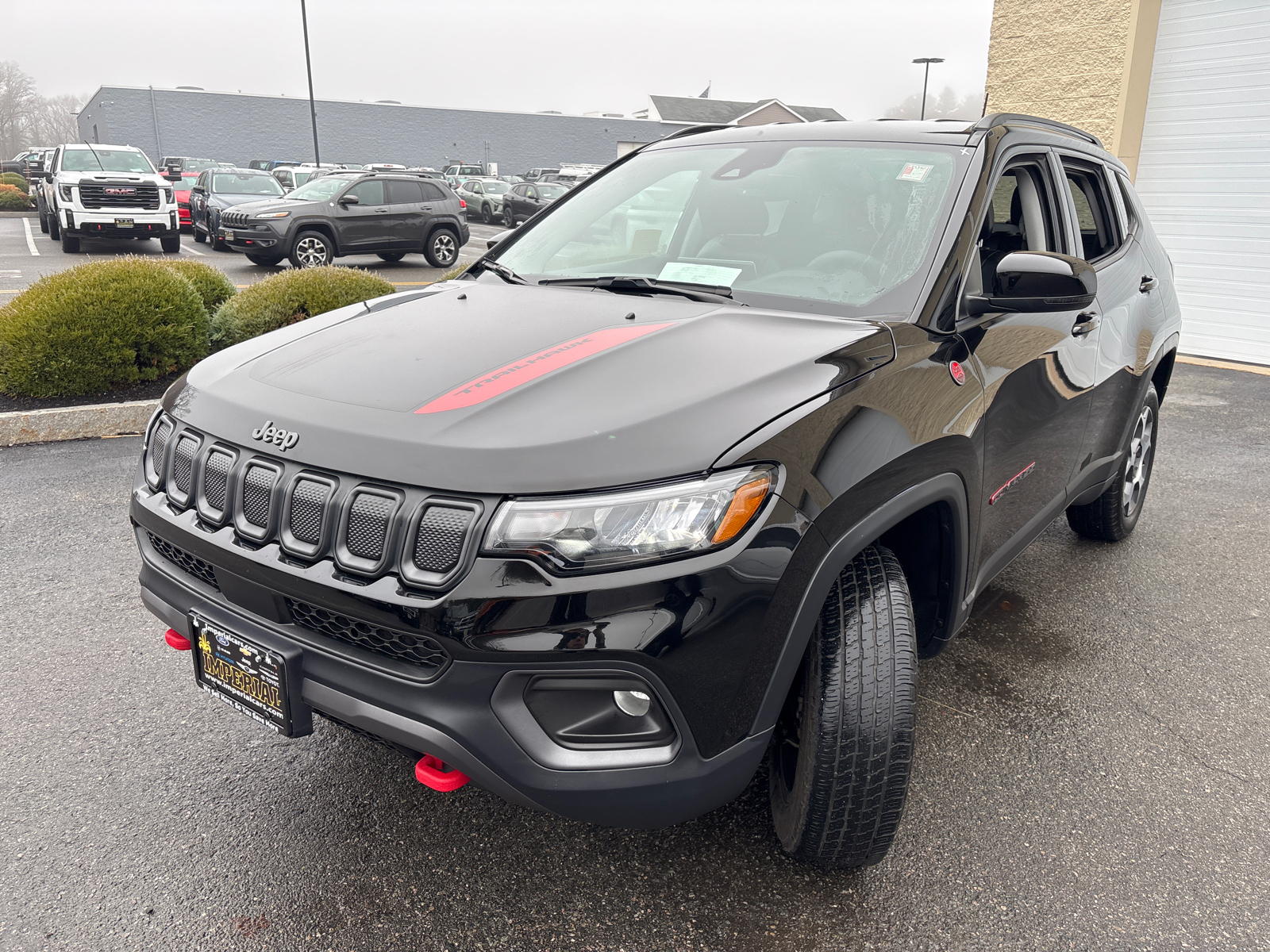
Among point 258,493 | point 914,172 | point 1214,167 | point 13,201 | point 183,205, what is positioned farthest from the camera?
point 13,201

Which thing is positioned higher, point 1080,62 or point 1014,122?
point 1080,62

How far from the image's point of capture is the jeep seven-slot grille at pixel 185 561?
2.08 meters

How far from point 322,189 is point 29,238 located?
9.64 m

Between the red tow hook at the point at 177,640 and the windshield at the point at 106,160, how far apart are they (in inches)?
678

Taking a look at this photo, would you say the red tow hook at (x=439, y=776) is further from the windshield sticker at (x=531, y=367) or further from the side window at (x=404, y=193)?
the side window at (x=404, y=193)

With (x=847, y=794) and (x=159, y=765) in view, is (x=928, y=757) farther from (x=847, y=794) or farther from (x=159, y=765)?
(x=159, y=765)

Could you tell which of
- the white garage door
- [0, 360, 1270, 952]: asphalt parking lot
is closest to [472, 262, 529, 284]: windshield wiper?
[0, 360, 1270, 952]: asphalt parking lot

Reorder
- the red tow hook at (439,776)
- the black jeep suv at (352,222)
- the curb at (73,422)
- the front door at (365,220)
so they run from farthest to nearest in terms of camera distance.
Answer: the front door at (365,220) < the black jeep suv at (352,222) < the curb at (73,422) < the red tow hook at (439,776)

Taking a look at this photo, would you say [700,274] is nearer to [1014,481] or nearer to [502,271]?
[502,271]

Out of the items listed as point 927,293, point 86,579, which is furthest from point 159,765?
point 927,293

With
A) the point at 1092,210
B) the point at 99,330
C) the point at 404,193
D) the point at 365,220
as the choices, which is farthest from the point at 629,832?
the point at 404,193

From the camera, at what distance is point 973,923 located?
2.08 m

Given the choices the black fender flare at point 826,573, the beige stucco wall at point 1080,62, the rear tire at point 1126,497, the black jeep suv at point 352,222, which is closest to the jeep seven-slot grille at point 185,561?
the black fender flare at point 826,573

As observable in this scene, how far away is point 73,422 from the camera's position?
A: 5715 mm
